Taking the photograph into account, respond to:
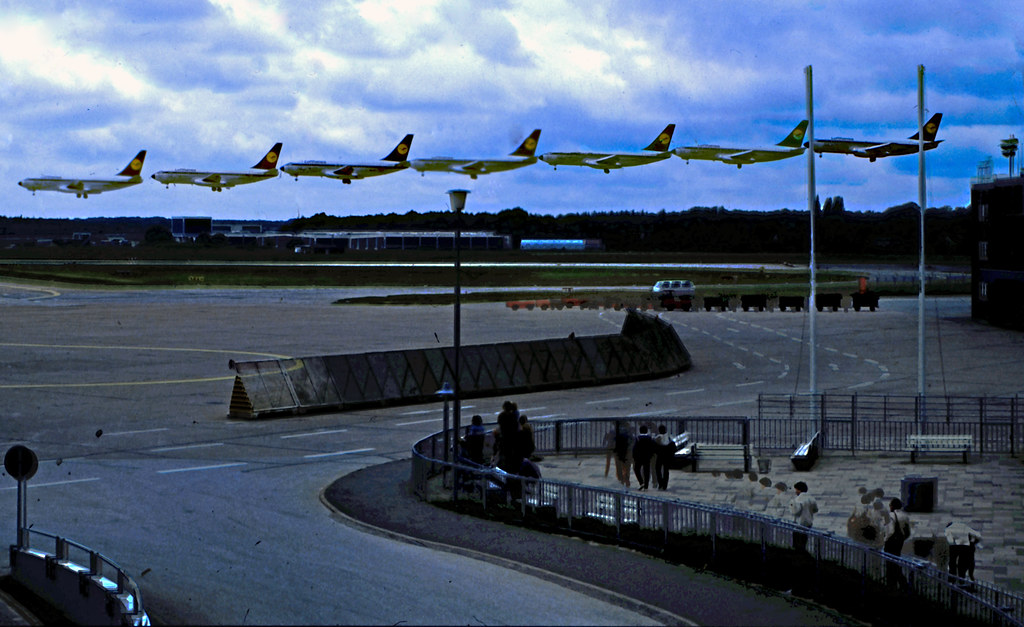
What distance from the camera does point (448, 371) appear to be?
156ft

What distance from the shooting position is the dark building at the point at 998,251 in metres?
77.0

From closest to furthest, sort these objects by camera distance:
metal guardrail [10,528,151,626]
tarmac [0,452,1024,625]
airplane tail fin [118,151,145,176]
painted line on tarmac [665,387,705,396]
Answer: metal guardrail [10,528,151,626]
tarmac [0,452,1024,625]
painted line on tarmac [665,387,705,396]
airplane tail fin [118,151,145,176]

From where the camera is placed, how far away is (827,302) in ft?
311

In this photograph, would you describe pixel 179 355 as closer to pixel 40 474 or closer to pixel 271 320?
pixel 271 320

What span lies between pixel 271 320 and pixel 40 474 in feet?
166

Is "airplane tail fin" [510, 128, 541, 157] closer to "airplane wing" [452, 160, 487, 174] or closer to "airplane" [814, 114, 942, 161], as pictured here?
"airplane wing" [452, 160, 487, 174]

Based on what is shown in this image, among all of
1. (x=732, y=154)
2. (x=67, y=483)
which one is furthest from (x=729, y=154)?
(x=67, y=483)

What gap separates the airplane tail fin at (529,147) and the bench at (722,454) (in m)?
97.6

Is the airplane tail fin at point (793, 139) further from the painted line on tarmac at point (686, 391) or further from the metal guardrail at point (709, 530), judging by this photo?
the metal guardrail at point (709, 530)

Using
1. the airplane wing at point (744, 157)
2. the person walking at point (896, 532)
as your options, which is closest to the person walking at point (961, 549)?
the person walking at point (896, 532)

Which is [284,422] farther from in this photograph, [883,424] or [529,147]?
[529,147]

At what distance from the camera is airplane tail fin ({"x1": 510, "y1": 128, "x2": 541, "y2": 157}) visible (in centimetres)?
12918

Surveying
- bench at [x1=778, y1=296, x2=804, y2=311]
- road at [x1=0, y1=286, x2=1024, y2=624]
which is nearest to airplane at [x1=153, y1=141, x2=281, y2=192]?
road at [x1=0, y1=286, x2=1024, y2=624]

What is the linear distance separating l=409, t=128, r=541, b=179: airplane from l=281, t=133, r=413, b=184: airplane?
8716 mm
